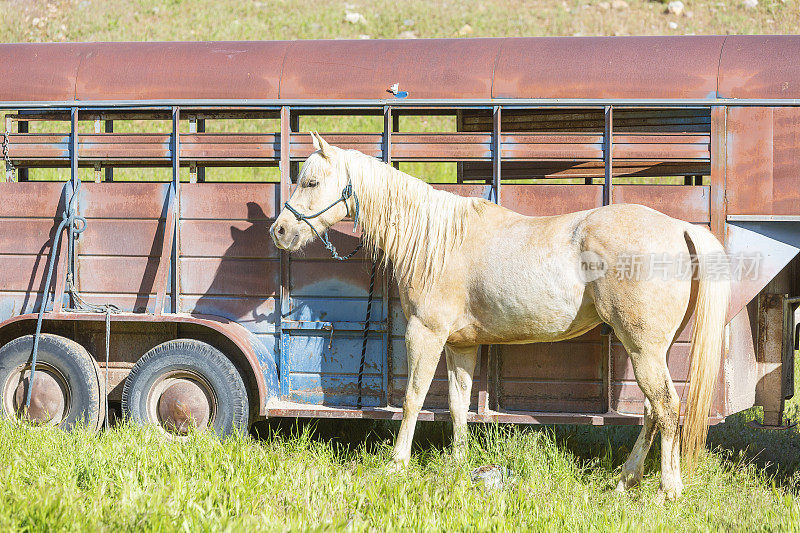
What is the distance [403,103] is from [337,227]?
3.17 feet

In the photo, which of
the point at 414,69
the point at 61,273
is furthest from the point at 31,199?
the point at 414,69

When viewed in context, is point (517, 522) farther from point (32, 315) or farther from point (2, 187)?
point (2, 187)

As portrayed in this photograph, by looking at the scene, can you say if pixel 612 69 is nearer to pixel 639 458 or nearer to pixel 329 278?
pixel 329 278

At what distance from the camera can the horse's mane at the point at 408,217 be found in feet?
15.5

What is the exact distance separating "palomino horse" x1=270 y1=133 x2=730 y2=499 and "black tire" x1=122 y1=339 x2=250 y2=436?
101cm

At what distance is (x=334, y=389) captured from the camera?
507 centimetres

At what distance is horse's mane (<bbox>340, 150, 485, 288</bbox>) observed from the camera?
186 inches

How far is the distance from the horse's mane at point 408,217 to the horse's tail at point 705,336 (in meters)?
1.41

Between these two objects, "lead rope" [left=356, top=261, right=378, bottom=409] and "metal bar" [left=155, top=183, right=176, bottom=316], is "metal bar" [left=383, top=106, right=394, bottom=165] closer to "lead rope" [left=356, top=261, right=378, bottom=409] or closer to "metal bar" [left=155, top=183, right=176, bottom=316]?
"lead rope" [left=356, top=261, right=378, bottom=409]

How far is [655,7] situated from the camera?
965 inches

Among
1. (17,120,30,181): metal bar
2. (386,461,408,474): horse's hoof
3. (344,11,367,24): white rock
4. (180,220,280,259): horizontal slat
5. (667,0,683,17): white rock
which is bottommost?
(386,461,408,474): horse's hoof

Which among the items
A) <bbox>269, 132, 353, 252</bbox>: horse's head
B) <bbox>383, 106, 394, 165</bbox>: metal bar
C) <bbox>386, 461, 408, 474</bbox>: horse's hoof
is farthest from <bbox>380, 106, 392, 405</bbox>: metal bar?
<bbox>386, 461, 408, 474</bbox>: horse's hoof

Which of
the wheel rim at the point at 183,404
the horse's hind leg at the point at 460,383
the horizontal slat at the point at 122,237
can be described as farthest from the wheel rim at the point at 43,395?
the horse's hind leg at the point at 460,383

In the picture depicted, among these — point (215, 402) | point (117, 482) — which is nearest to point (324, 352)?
point (215, 402)
